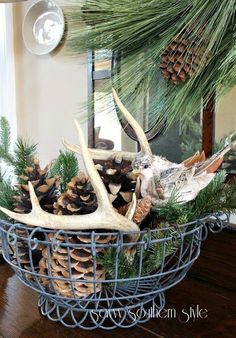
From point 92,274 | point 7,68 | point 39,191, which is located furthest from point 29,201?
point 7,68

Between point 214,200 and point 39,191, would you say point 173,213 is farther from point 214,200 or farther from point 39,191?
point 39,191

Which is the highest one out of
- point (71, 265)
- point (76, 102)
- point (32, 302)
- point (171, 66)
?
point (171, 66)

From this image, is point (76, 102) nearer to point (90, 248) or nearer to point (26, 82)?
point (26, 82)

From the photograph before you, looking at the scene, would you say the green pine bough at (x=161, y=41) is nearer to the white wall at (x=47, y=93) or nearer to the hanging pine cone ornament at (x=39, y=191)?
the hanging pine cone ornament at (x=39, y=191)

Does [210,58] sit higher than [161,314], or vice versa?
[210,58]

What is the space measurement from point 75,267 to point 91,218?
0.22ft

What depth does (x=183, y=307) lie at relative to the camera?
1.65ft

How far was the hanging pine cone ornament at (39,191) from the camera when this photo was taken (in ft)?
1.51

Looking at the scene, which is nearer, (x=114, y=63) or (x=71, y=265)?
(x=71, y=265)

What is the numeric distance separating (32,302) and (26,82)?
1.01 metres

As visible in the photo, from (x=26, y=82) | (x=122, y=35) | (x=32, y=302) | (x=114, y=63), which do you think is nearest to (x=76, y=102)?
(x=26, y=82)

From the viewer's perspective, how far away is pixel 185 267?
0.48 m

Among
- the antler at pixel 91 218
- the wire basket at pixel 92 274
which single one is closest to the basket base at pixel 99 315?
the wire basket at pixel 92 274

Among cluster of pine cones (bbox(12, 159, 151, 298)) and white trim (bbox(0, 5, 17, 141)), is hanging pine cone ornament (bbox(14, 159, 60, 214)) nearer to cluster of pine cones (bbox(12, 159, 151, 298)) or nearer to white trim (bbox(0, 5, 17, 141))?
cluster of pine cones (bbox(12, 159, 151, 298))
